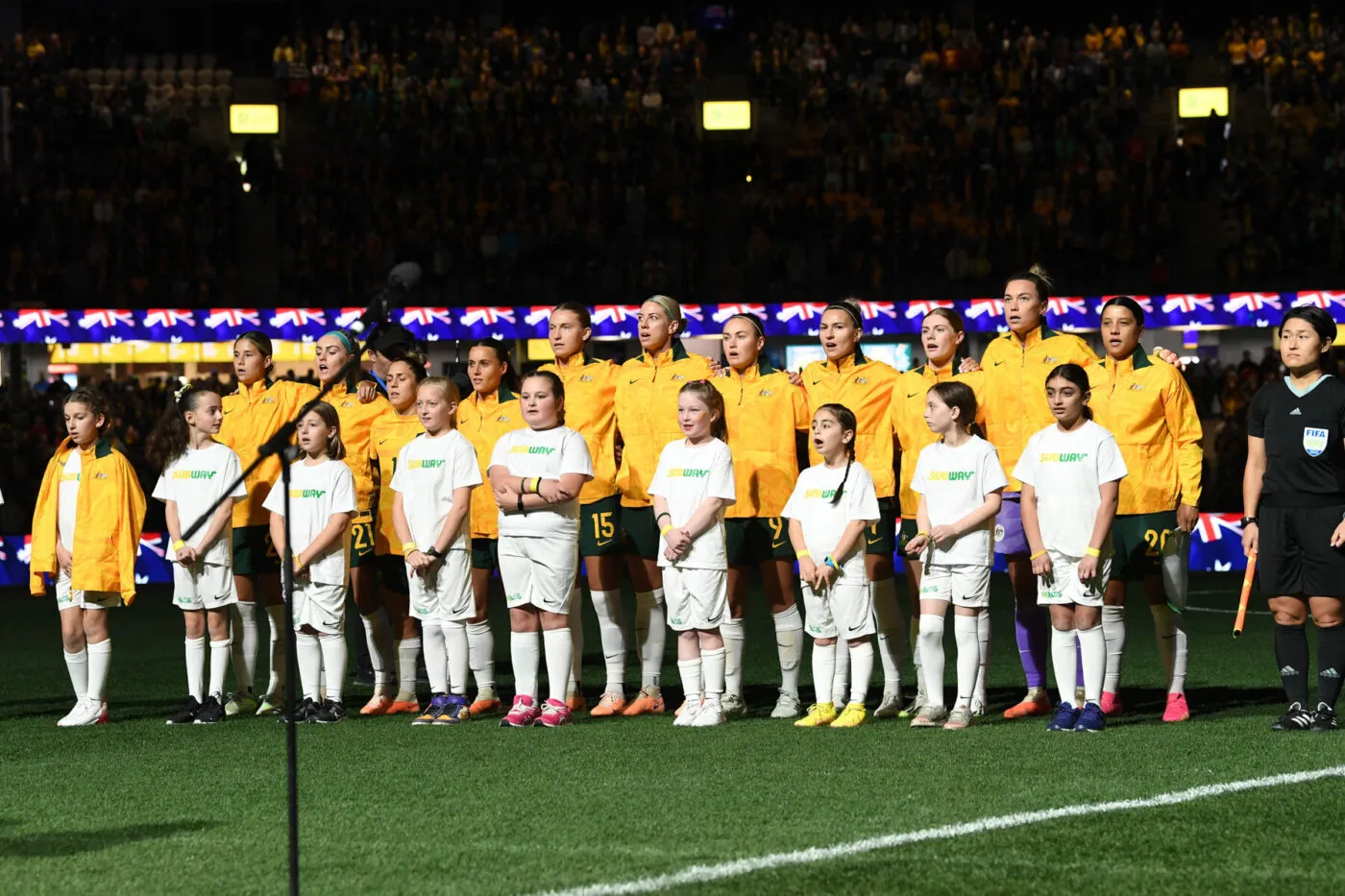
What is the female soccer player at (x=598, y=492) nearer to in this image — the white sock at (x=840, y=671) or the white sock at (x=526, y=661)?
the white sock at (x=526, y=661)

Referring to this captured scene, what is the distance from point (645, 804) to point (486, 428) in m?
3.71

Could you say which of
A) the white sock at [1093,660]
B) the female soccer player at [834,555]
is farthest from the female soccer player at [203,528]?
the white sock at [1093,660]

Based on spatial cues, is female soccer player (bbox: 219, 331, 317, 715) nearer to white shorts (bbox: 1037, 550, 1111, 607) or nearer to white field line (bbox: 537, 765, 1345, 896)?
white shorts (bbox: 1037, 550, 1111, 607)

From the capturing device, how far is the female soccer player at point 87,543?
9281 mm

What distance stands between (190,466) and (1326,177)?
833 inches

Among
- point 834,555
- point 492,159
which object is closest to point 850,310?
point 834,555

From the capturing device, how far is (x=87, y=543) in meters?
9.28

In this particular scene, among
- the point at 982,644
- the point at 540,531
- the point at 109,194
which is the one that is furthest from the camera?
the point at 109,194

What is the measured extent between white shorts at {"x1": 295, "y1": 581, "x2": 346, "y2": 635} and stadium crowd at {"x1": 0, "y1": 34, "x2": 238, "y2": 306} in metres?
17.1

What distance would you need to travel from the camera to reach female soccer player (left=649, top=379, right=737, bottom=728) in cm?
863

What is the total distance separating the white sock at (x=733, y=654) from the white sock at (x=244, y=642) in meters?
2.50

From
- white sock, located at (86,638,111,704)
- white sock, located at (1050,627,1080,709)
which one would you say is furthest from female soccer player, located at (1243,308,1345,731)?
white sock, located at (86,638,111,704)

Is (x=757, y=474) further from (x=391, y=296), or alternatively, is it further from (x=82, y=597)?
(x=391, y=296)

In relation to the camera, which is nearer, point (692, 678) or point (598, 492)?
point (692, 678)
